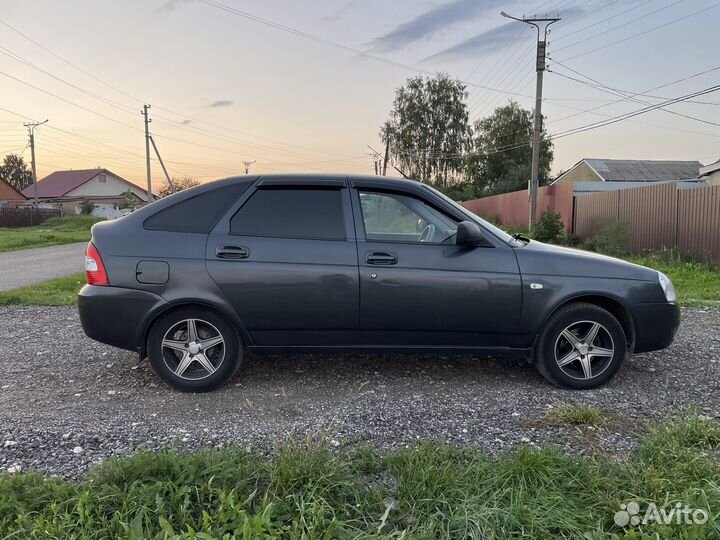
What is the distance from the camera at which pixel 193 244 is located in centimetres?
379

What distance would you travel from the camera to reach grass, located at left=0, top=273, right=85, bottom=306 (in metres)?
7.59

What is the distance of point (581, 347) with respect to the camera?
3.87m

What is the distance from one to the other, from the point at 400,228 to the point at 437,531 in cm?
240

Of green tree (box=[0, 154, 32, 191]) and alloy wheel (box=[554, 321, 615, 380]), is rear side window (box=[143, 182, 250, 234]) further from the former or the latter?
green tree (box=[0, 154, 32, 191])

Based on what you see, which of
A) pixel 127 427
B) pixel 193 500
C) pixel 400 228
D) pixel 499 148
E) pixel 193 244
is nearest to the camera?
pixel 193 500

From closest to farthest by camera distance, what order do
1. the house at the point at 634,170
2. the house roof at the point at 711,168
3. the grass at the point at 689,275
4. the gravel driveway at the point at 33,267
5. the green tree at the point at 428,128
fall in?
the grass at the point at 689,275, the gravel driveway at the point at 33,267, the house roof at the point at 711,168, the house at the point at 634,170, the green tree at the point at 428,128

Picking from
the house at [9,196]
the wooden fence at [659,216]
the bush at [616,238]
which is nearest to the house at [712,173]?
the wooden fence at [659,216]

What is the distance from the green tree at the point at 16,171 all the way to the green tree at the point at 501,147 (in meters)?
89.8

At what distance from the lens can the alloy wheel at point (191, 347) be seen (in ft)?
12.5

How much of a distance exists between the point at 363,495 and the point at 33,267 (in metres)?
13.7

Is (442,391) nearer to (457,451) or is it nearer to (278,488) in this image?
(457,451)

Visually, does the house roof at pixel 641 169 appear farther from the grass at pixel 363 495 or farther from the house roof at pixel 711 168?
the grass at pixel 363 495

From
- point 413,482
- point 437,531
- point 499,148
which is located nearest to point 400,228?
point 413,482

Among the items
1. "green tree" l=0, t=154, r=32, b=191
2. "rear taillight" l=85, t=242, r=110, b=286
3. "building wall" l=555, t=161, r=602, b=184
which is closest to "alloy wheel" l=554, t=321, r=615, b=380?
"rear taillight" l=85, t=242, r=110, b=286
